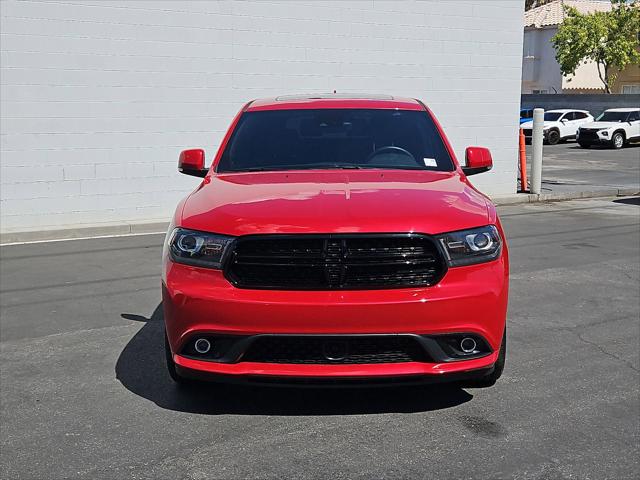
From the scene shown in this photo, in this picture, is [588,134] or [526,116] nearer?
[588,134]

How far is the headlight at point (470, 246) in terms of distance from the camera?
4.15 m

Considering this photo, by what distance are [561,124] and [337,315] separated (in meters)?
32.4

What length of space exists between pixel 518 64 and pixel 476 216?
41.0 ft

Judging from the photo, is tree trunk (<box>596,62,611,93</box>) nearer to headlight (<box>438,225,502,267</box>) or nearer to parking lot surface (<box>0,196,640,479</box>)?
parking lot surface (<box>0,196,640,479</box>)

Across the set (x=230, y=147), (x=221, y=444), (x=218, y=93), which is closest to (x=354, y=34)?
(x=218, y=93)

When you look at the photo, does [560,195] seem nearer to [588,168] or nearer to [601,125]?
[588,168]

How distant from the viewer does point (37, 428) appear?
14.3ft

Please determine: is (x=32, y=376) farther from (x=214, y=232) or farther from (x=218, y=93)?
(x=218, y=93)

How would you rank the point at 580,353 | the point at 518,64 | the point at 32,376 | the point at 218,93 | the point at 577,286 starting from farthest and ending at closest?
the point at 518,64
the point at 218,93
the point at 577,286
the point at 580,353
the point at 32,376

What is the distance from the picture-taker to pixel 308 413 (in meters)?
4.53

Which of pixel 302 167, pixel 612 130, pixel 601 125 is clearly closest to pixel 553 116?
pixel 601 125

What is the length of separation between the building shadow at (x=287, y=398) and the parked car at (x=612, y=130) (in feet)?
94.8

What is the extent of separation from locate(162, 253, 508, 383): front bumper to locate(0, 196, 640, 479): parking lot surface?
360 millimetres

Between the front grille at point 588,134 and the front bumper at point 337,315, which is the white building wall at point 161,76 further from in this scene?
the front grille at point 588,134
